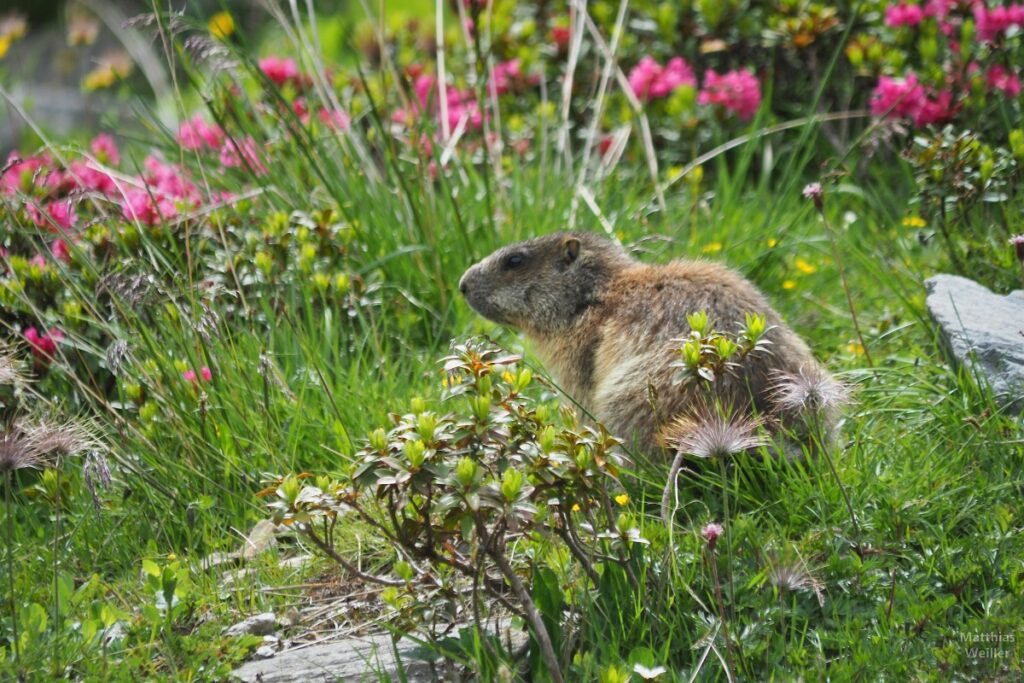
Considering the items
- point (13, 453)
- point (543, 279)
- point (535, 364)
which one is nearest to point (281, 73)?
point (543, 279)

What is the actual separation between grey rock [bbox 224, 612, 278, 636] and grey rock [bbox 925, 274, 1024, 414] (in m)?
2.42

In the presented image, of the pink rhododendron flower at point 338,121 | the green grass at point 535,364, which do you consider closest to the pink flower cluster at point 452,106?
the pink rhododendron flower at point 338,121

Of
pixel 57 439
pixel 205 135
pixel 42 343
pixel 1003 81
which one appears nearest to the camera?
pixel 57 439

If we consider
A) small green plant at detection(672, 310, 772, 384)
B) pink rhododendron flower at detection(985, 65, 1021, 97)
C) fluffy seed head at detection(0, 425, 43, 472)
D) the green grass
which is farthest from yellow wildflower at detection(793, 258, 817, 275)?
fluffy seed head at detection(0, 425, 43, 472)

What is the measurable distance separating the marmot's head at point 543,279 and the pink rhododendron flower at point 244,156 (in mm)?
1319

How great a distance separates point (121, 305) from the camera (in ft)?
14.0

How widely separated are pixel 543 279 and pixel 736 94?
2.66 m

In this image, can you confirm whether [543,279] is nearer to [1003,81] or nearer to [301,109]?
[301,109]

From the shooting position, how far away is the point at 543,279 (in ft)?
15.7

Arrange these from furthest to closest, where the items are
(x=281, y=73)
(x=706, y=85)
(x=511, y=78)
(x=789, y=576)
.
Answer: (x=281, y=73)
(x=511, y=78)
(x=706, y=85)
(x=789, y=576)

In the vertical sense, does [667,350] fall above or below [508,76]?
above

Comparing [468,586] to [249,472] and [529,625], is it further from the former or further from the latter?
[249,472]

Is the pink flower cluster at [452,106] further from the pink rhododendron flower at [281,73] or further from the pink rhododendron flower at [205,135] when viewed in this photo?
the pink rhododendron flower at [205,135]

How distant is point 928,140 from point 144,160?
5.04 m
